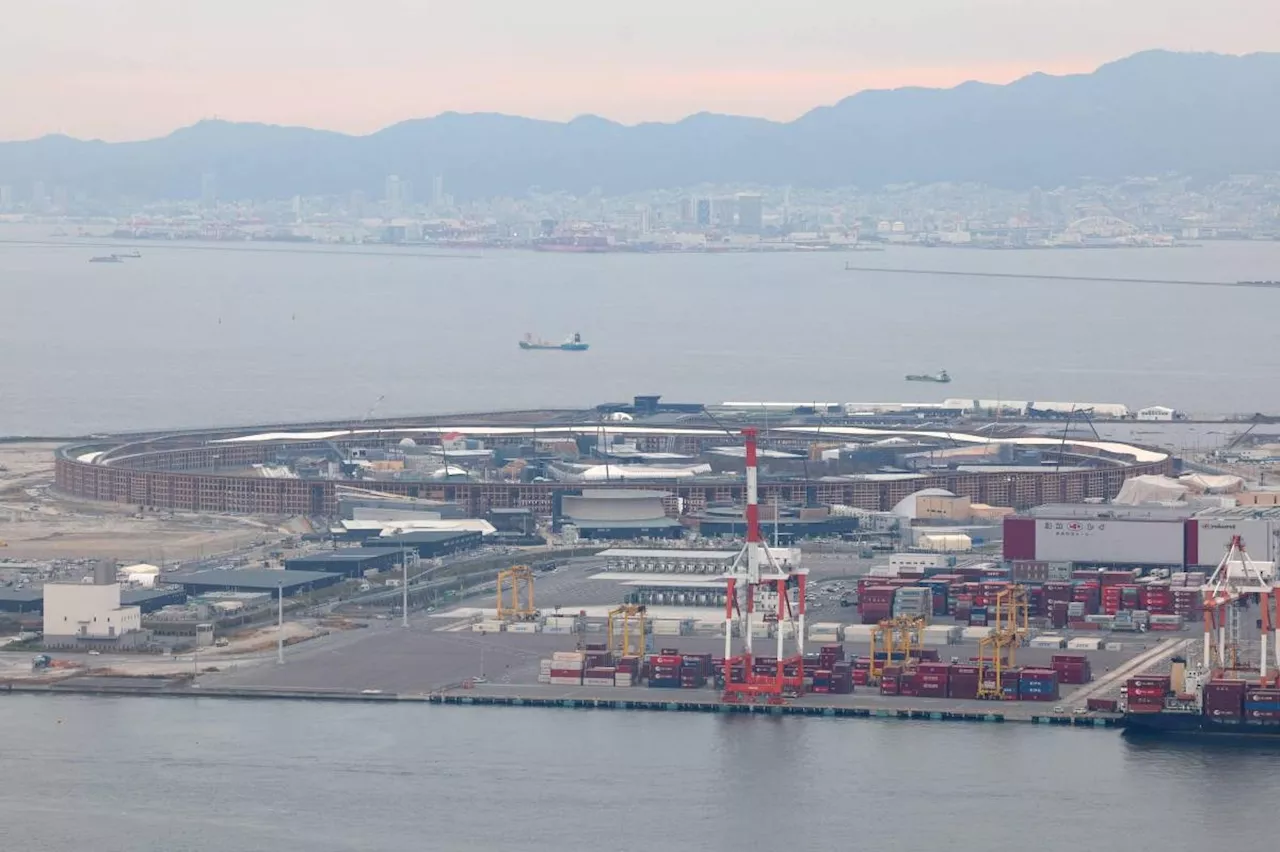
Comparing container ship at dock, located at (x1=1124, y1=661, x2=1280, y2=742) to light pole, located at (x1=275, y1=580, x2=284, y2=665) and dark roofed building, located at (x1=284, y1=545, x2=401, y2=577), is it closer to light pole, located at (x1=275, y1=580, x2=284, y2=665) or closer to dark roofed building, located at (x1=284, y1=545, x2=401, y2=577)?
light pole, located at (x1=275, y1=580, x2=284, y2=665)

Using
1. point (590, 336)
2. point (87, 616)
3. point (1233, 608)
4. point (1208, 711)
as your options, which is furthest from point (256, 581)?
point (590, 336)

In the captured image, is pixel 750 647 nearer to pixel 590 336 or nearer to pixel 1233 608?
pixel 1233 608

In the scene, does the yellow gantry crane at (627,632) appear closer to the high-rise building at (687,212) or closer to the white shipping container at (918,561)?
the white shipping container at (918,561)

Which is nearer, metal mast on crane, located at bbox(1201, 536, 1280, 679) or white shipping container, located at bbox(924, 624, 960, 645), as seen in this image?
metal mast on crane, located at bbox(1201, 536, 1280, 679)

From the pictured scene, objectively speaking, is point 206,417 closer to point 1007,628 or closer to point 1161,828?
point 1007,628

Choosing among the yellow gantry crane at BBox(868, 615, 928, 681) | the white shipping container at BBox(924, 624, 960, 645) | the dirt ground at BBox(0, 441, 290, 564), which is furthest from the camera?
the dirt ground at BBox(0, 441, 290, 564)

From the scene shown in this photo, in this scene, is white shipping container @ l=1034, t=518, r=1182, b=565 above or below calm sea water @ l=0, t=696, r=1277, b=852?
above

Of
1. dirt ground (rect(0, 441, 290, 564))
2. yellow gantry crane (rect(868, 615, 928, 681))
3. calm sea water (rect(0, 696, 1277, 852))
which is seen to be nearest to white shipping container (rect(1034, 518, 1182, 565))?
yellow gantry crane (rect(868, 615, 928, 681))
